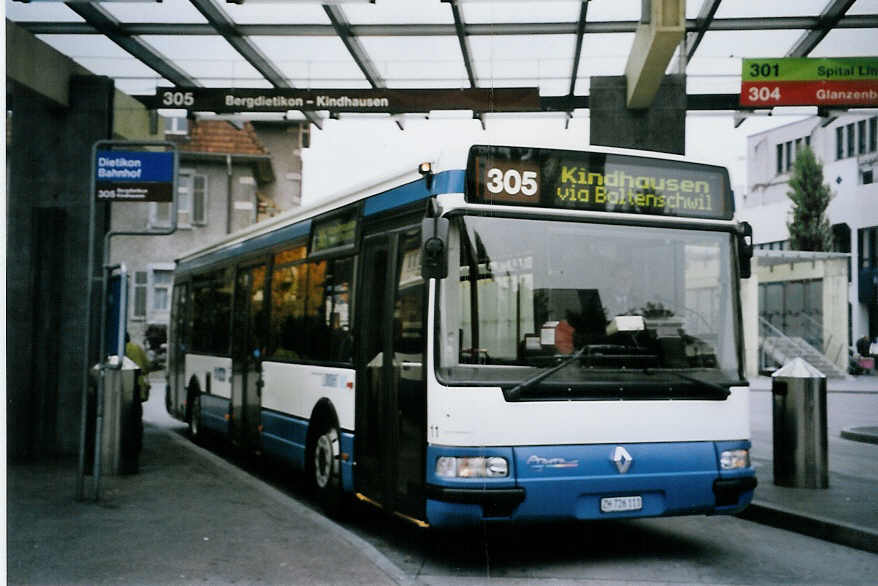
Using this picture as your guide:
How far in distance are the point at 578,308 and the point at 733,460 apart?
5.67ft

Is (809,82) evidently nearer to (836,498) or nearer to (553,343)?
(836,498)

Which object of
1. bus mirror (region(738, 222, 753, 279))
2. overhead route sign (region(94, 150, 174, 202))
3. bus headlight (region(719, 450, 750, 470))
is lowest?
bus headlight (region(719, 450, 750, 470))

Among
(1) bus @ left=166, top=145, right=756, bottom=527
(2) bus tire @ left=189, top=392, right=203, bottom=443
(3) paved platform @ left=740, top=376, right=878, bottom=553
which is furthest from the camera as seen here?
(2) bus tire @ left=189, top=392, right=203, bottom=443

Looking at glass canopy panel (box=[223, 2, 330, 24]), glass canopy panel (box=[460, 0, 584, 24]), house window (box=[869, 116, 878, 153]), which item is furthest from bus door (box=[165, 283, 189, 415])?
house window (box=[869, 116, 878, 153])

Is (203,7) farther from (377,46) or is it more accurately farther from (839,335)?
(839,335)

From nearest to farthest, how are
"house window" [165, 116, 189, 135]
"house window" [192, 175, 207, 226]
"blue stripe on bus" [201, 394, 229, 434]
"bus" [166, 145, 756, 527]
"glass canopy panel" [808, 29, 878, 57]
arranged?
"bus" [166, 145, 756, 527] < "glass canopy panel" [808, 29, 878, 57] < "blue stripe on bus" [201, 394, 229, 434] < "house window" [165, 116, 189, 135] < "house window" [192, 175, 207, 226]

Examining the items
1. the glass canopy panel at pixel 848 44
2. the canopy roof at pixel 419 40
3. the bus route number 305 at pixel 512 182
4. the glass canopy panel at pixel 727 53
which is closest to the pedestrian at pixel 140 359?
the canopy roof at pixel 419 40

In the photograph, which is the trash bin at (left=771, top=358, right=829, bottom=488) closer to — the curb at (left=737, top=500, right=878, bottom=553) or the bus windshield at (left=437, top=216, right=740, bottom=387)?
the curb at (left=737, top=500, right=878, bottom=553)

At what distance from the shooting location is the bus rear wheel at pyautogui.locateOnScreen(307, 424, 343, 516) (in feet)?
29.2

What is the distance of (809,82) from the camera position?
43.7 ft

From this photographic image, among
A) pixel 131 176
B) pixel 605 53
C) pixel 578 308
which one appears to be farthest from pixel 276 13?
pixel 578 308

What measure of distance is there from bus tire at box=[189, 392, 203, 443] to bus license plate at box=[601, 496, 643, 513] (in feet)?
31.3

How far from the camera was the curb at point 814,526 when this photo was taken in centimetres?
803

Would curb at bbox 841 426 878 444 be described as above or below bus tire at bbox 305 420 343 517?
below
